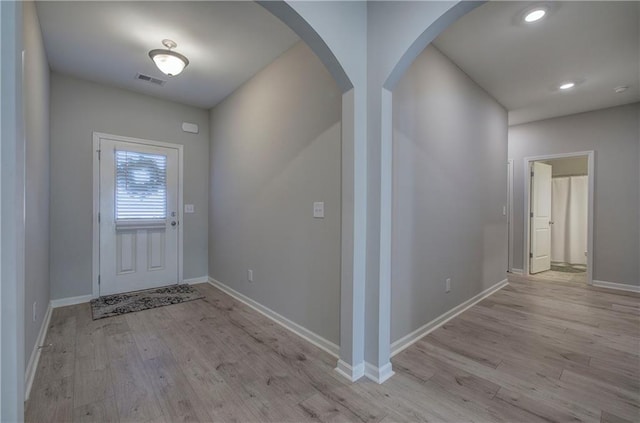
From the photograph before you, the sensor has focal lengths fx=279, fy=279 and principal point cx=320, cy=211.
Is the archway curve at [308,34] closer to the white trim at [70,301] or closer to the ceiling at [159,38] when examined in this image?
the ceiling at [159,38]

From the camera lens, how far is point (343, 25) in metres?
1.86

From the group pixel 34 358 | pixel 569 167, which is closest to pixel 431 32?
pixel 34 358

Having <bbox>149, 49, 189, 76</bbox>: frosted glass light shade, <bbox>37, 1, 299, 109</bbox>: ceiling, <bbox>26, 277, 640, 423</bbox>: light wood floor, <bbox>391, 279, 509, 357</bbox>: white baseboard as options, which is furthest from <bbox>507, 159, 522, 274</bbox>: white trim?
<bbox>149, 49, 189, 76</bbox>: frosted glass light shade

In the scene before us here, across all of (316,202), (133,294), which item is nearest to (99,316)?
(133,294)

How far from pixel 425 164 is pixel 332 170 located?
94cm

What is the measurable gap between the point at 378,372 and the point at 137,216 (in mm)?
3595

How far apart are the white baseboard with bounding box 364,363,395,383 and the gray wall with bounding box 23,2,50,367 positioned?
2260 millimetres

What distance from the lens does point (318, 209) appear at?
2.41 metres

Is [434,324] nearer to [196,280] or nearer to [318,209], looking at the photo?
[318,209]

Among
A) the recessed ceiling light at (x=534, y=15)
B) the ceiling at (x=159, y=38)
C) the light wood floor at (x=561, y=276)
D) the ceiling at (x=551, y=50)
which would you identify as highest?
the ceiling at (x=551, y=50)

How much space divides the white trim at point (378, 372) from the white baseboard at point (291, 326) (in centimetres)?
31

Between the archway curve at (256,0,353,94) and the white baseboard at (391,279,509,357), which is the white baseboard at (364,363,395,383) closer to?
the white baseboard at (391,279,509,357)

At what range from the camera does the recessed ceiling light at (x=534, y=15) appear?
2233 millimetres

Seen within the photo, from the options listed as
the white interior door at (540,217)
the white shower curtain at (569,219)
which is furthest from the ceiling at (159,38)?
the white shower curtain at (569,219)
